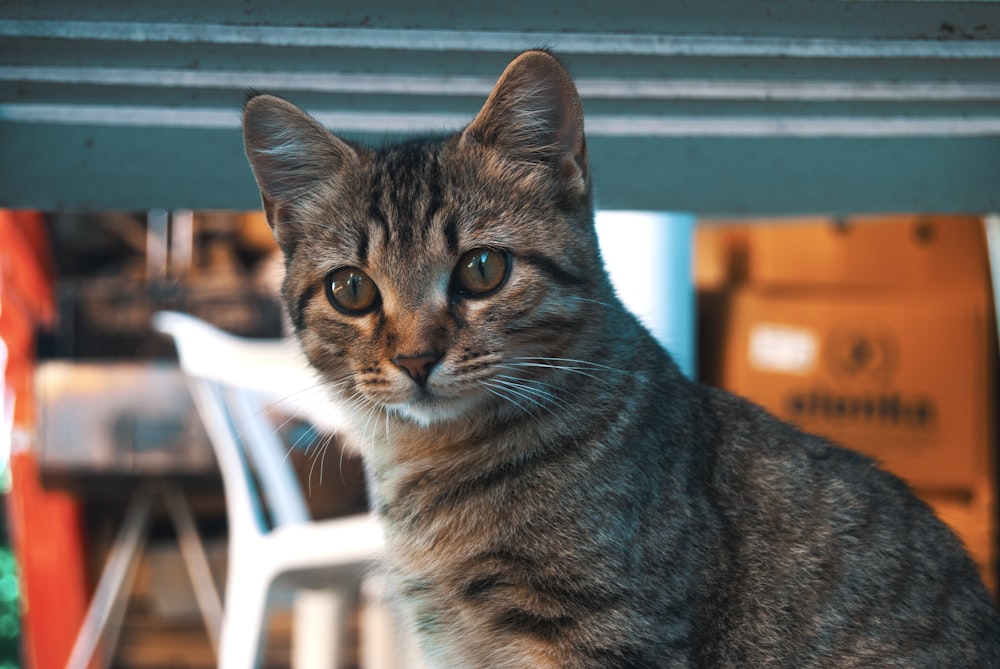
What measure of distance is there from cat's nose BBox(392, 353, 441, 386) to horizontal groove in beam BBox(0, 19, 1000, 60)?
13.4 inches

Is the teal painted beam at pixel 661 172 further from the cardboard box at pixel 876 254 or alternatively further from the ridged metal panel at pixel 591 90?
the cardboard box at pixel 876 254

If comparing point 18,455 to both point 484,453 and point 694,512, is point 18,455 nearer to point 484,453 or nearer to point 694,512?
point 484,453

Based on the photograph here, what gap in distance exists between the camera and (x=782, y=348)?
9.70 ft

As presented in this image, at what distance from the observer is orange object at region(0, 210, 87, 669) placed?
306 centimetres

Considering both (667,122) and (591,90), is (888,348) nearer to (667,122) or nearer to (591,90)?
(667,122)

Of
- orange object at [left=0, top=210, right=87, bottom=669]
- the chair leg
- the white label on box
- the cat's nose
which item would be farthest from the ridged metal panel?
orange object at [left=0, top=210, right=87, bottom=669]

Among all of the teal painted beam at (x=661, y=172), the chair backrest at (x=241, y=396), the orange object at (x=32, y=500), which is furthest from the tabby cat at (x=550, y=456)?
the orange object at (x=32, y=500)

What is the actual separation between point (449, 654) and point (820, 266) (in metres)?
2.26

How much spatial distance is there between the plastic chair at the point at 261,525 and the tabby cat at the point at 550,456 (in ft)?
2.19

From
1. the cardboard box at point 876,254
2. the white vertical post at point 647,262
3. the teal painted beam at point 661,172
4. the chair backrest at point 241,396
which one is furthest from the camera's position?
the cardboard box at point 876,254

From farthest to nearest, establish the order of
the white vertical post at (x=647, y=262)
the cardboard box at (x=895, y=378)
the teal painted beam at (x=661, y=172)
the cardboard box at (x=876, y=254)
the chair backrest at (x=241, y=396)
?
the cardboard box at (x=876, y=254) → the cardboard box at (x=895, y=378) → the chair backrest at (x=241, y=396) → the white vertical post at (x=647, y=262) → the teal painted beam at (x=661, y=172)

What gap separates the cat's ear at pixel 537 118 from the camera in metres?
1.07

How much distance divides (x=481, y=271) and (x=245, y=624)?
50.0 inches

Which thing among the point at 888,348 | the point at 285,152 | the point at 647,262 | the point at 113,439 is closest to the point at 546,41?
the point at 285,152
